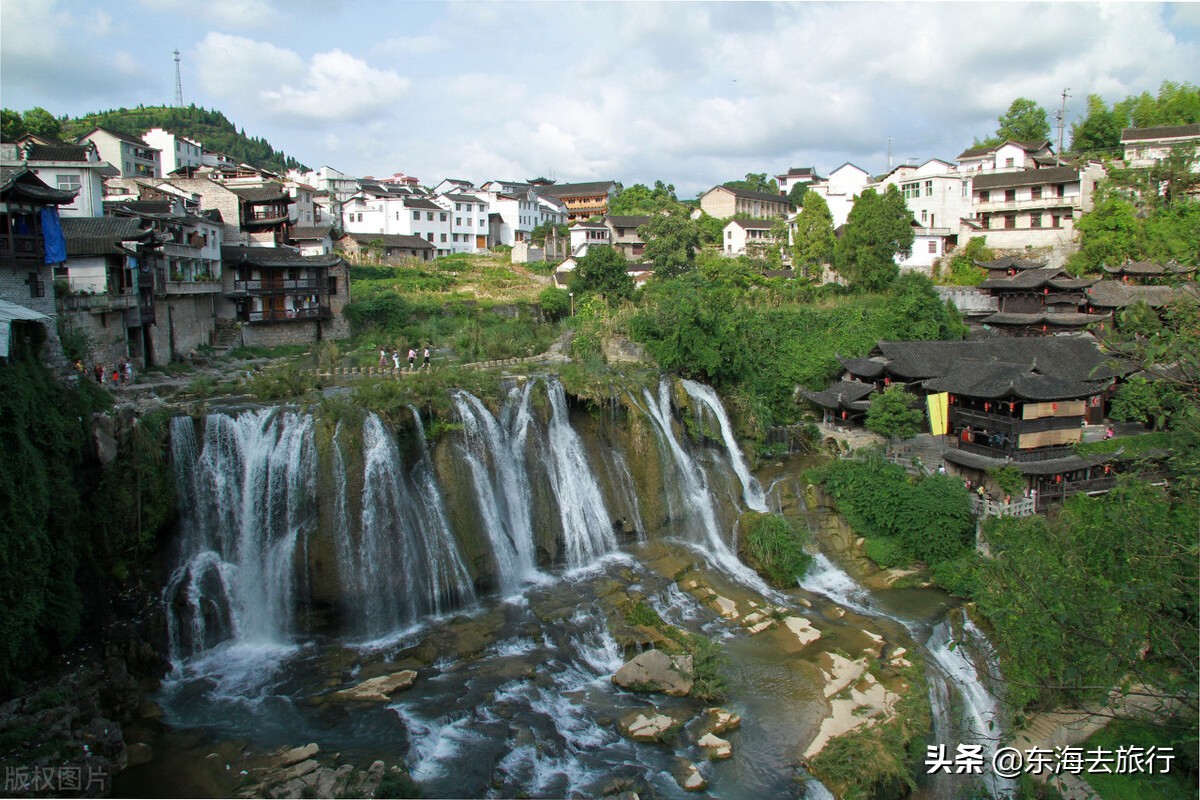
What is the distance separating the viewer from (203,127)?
4862 inches

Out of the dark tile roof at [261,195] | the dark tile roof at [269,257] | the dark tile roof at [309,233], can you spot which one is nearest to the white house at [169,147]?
the dark tile roof at [309,233]

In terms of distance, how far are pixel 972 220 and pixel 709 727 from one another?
4532cm

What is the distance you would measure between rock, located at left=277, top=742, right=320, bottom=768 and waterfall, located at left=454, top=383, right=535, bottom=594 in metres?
7.72

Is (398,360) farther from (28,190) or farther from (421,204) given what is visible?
(421,204)

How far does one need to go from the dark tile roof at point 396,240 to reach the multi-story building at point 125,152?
14.6 m

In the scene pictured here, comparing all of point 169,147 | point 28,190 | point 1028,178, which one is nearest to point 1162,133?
point 1028,178

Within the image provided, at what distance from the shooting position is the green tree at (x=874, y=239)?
142ft

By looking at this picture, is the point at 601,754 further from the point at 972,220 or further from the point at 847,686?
the point at 972,220

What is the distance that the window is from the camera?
28812 millimetres

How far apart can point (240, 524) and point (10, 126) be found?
36793mm

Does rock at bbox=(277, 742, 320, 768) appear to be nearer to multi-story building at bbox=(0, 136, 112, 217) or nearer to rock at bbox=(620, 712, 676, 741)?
rock at bbox=(620, 712, 676, 741)

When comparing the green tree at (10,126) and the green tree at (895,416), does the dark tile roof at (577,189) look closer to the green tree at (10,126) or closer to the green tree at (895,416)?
the green tree at (10,126)

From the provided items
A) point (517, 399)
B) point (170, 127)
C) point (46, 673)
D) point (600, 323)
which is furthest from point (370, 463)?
point (170, 127)

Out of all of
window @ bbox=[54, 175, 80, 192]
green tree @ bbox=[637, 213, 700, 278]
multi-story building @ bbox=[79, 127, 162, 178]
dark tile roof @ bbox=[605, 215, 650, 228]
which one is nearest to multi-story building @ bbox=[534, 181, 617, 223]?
dark tile roof @ bbox=[605, 215, 650, 228]
